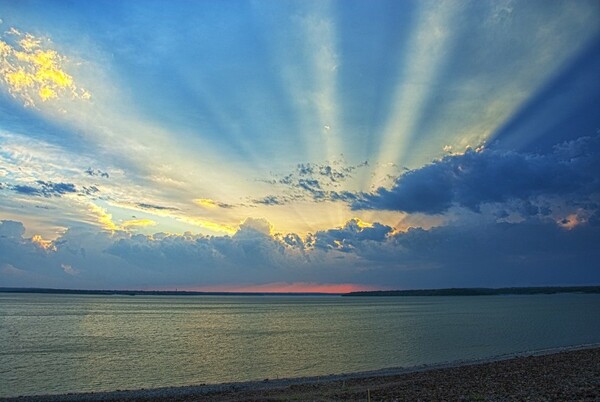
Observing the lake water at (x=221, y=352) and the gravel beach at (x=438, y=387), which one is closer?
the gravel beach at (x=438, y=387)

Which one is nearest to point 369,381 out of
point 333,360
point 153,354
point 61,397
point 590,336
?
point 333,360

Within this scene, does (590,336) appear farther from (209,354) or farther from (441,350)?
(209,354)

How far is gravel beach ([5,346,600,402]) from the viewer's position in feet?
69.7

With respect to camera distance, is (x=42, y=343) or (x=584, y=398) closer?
(x=584, y=398)

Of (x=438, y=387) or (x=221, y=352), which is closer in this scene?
(x=438, y=387)

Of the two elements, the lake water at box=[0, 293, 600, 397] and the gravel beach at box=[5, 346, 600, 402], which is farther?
the lake water at box=[0, 293, 600, 397]

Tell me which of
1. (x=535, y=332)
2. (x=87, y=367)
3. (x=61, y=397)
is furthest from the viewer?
(x=535, y=332)

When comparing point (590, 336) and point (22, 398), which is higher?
point (590, 336)

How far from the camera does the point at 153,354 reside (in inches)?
2109

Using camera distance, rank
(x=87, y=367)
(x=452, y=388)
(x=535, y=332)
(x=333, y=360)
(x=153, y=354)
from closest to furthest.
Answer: (x=452, y=388) → (x=87, y=367) → (x=333, y=360) → (x=153, y=354) → (x=535, y=332)

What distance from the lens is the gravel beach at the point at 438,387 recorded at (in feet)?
69.7

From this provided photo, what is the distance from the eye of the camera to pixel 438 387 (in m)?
25.0

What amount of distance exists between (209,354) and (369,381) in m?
26.5

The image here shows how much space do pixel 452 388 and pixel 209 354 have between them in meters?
35.6
